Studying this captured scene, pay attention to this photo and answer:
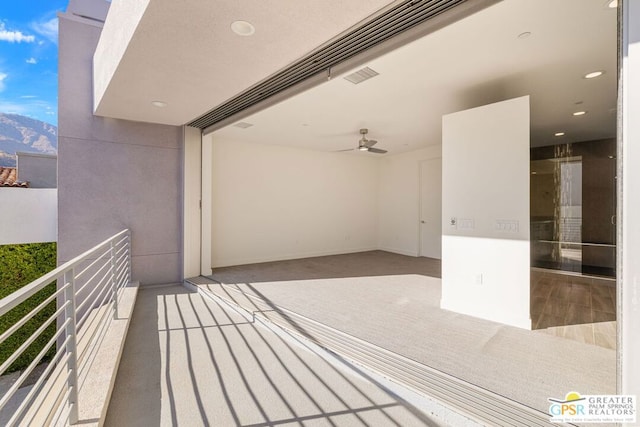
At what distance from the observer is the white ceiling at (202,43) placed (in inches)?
83.2

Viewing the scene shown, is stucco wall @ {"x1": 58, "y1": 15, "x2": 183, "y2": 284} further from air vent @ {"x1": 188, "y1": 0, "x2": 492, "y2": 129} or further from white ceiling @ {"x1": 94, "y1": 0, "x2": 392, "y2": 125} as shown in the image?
air vent @ {"x1": 188, "y1": 0, "x2": 492, "y2": 129}

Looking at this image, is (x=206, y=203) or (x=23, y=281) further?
(x=206, y=203)

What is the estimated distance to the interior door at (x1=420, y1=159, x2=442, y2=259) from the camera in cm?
730

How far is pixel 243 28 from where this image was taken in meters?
2.35

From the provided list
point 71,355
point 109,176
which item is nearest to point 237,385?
point 71,355

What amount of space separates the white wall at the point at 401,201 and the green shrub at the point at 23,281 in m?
7.49

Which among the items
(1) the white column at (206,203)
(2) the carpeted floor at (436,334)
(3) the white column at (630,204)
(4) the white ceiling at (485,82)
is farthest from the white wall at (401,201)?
(3) the white column at (630,204)

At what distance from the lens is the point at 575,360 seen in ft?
8.11

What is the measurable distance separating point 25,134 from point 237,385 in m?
33.0

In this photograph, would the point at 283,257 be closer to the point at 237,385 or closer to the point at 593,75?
the point at 237,385

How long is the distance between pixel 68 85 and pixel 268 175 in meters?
3.77

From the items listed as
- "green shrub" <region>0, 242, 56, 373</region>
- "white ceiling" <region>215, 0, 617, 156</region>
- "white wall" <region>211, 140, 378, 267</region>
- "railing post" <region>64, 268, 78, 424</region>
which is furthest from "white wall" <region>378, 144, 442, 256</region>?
"green shrub" <region>0, 242, 56, 373</region>

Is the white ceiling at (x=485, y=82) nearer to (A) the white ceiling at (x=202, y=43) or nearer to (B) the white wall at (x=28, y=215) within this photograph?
(A) the white ceiling at (x=202, y=43)

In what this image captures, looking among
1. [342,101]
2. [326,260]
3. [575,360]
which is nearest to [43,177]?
[326,260]
